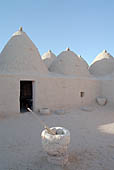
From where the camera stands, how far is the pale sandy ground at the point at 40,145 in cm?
373

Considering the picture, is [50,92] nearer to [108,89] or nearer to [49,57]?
[108,89]

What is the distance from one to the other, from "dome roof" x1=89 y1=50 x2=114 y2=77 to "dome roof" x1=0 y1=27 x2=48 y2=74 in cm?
644

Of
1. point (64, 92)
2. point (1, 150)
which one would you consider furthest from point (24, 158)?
point (64, 92)

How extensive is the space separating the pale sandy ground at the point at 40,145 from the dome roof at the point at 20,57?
9.44 feet

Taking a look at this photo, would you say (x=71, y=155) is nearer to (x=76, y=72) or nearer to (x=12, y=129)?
(x=12, y=129)

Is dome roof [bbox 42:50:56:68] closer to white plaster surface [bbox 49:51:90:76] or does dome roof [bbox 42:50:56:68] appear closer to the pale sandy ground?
white plaster surface [bbox 49:51:90:76]

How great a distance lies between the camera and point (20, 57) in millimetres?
9414

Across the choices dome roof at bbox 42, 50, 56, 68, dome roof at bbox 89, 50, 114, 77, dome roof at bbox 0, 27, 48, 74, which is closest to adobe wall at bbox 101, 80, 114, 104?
dome roof at bbox 89, 50, 114, 77

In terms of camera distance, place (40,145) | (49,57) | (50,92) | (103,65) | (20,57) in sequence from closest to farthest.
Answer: (40,145)
(20,57)
(50,92)
(103,65)
(49,57)

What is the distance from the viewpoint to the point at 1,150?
452cm

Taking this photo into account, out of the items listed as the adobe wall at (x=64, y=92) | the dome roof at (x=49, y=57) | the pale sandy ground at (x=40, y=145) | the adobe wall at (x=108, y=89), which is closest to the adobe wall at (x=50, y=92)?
the adobe wall at (x=64, y=92)

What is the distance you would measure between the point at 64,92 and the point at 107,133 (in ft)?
15.1

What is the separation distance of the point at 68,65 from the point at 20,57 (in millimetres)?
4133

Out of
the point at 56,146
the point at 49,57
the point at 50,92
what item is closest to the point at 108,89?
the point at 50,92
